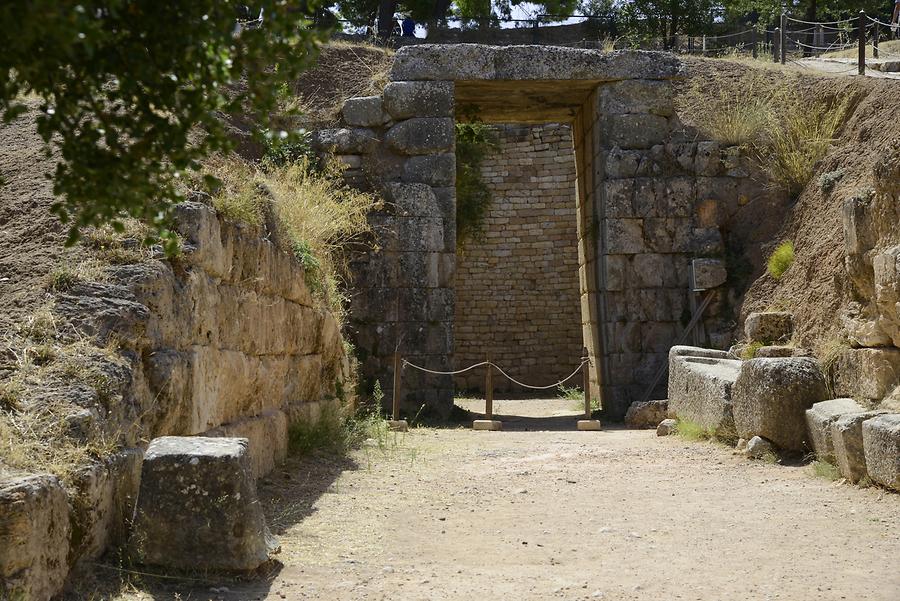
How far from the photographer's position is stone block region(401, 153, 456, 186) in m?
12.7

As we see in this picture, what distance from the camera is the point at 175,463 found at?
4219 millimetres

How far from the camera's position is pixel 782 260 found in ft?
37.7

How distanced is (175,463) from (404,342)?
8.27 meters

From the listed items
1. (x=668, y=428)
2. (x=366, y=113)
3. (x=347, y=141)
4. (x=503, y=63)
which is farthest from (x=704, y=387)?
(x=366, y=113)

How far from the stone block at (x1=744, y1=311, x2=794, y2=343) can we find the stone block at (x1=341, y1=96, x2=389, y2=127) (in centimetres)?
548

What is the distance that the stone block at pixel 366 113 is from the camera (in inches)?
512

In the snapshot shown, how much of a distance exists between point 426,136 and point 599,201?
2.45 meters

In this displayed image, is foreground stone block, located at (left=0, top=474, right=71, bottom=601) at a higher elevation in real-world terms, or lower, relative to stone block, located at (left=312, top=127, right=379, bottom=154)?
lower

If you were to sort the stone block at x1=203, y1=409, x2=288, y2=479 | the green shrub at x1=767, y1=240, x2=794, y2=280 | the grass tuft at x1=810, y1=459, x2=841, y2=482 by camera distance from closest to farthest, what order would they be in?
1. the stone block at x1=203, y1=409, x2=288, y2=479
2. the grass tuft at x1=810, y1=459, x2=841, y2=482
3. the green shrub at x1=767, y1=240, x2=794, y2=280

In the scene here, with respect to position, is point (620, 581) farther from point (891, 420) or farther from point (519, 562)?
point (891, 420)

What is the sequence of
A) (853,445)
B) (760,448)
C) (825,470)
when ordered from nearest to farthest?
(853,445) → (825,470) → (760,448)

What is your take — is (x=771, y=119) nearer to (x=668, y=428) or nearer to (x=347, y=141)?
(x=668, y=428)

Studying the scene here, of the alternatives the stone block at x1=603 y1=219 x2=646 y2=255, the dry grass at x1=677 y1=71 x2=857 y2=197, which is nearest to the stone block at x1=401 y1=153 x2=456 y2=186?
the stone block at x1=603 y1=219 x2=646 y2=255

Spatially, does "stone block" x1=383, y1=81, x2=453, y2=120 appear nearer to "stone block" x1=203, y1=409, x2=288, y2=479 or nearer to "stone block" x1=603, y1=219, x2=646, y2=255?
"stone block" x1=603, y1=219, x2=646, y2=255
